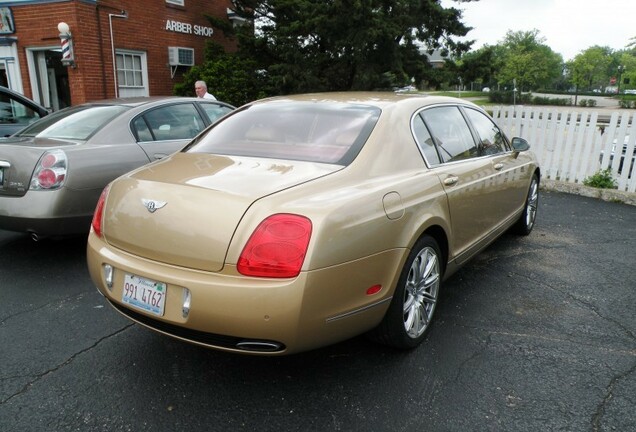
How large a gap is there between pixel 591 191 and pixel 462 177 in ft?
17.5

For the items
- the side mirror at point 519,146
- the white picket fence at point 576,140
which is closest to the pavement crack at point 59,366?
the side mirror at point 519,146

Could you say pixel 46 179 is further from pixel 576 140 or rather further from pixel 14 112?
pixel 576 140

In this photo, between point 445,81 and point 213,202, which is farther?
point 445,81

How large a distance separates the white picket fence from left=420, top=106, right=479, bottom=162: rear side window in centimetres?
464

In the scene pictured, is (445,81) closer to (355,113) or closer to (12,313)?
(355,113)

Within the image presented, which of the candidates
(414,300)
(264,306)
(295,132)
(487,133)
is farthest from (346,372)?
(487,133)

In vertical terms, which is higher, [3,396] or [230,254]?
[230,254]

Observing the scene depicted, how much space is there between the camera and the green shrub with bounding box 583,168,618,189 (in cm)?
755

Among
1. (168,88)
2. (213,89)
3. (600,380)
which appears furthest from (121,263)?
(168,88)

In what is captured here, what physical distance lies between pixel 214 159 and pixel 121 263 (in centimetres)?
82

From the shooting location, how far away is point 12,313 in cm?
335

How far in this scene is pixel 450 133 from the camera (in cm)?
358

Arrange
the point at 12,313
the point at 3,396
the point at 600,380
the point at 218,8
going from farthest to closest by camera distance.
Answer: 1. the point at 218,8
2. the point at 12,313
3. the point at 600,380
4. the point at 3,396

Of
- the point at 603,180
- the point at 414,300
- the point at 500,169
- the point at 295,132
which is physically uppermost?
the point at 295,132
